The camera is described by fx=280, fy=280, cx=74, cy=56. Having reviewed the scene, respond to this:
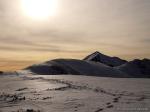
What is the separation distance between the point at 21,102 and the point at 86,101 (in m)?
2.92

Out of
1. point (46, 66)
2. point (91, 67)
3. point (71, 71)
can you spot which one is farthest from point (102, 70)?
point (46, 66)

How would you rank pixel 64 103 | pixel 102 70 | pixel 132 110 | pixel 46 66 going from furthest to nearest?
pixel 102 70 < pixel 46 66 < pixel 64 103 < pixel 132 110

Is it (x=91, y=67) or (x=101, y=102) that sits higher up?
(x=91, y=67)

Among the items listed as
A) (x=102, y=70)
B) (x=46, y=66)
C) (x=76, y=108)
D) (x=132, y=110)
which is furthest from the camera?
(x=102, y=70)

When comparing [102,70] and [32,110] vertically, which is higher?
[102,70]

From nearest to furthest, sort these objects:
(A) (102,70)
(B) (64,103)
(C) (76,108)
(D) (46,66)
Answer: (C) (76,108) < (B) (64,103) < (D) (46,66) < (A) (102,70)

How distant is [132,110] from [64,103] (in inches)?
128

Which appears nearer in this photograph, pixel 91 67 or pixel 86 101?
pixel 86 101

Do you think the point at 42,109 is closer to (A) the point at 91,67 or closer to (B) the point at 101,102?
(B) the point at 101,102

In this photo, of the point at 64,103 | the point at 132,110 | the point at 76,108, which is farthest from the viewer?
the point at 64,103

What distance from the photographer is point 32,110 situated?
34.4 feet

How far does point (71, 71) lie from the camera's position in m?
83.4

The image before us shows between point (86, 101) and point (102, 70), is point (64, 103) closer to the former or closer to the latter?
point (86, 101)

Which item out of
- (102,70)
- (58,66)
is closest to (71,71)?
(58,66)
